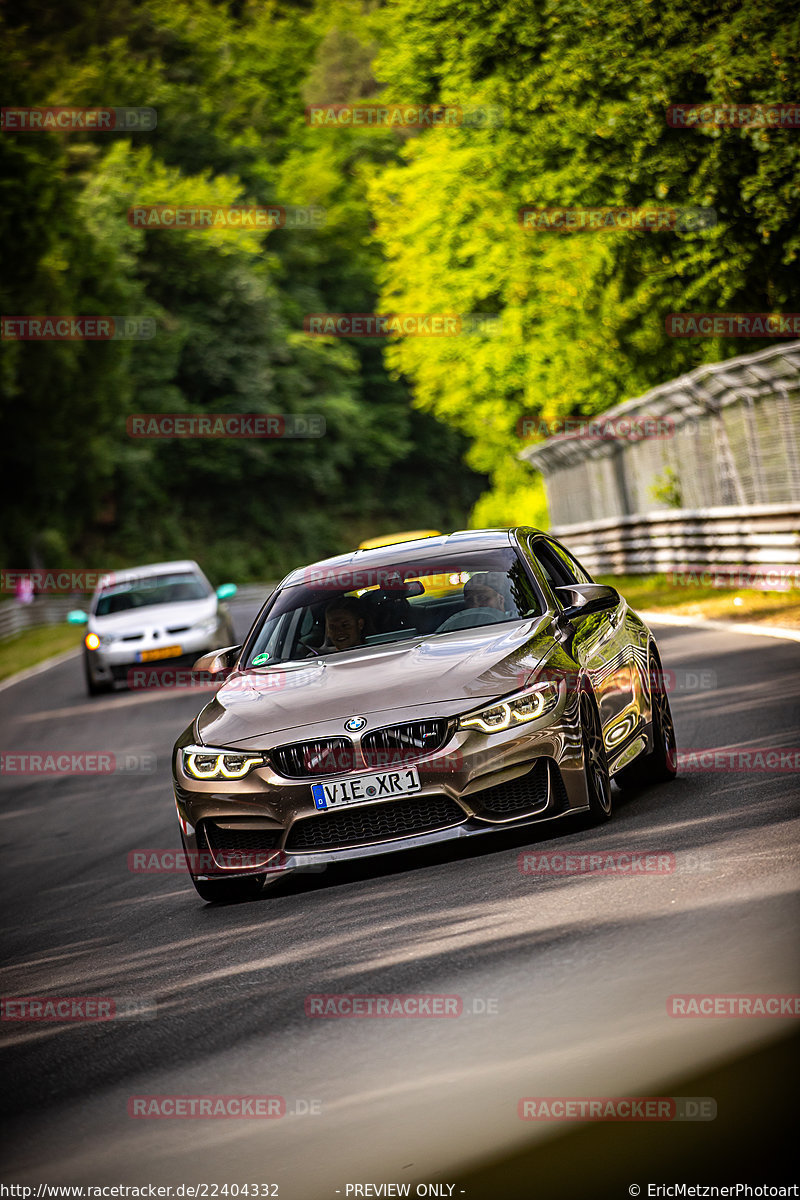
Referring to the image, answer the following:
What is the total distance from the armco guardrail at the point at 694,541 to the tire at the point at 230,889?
39.8 feet

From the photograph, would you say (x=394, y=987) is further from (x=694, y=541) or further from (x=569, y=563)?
(x=694, y=541)

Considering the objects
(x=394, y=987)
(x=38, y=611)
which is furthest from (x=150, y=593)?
(x=38, y=611)

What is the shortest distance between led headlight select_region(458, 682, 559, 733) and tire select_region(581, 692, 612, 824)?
266mm

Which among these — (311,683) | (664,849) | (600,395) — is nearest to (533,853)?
(664,849)

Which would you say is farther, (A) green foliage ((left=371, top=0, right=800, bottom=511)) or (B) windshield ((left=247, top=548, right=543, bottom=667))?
(A) green foliage ((left=371, top=0, right=800, bottom=511))

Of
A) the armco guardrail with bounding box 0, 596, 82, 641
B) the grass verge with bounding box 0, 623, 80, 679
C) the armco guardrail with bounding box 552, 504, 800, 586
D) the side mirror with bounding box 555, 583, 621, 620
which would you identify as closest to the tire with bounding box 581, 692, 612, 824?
the side mirror with bounding box 555, 583, 621, 620

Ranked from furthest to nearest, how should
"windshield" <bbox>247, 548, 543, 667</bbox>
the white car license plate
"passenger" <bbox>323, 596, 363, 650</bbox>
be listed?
"passenger" <bbox>323, 596, 363, 650</bbox> < "windshield" <bbox>247, 548, 543, 667</bbox> < the white car license plate

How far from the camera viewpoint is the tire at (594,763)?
7707mm

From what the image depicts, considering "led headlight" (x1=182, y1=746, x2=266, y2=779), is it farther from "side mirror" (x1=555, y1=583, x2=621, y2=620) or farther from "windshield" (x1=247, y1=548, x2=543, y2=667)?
"side mirror" (x1=555, y1=583, x2=621, y2=620)

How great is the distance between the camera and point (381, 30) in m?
79.2

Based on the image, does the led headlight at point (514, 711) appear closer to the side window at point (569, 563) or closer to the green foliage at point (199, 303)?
the side window at point (569, 563)

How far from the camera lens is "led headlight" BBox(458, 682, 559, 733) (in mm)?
7371

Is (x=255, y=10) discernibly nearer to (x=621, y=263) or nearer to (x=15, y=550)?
(x=15, y=550)

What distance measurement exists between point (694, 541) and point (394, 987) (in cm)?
1954
